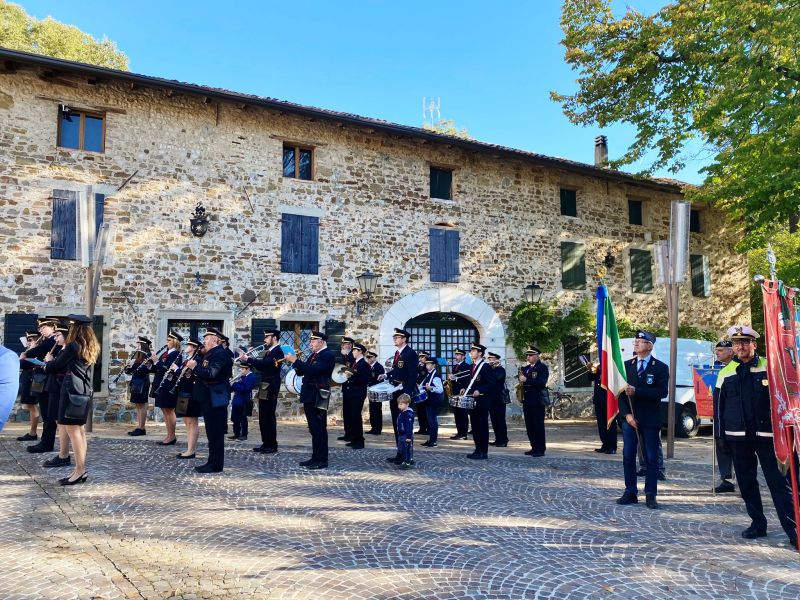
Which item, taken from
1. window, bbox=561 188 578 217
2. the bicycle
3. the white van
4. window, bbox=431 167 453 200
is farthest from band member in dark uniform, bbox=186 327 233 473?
window, bbox=561 188 578 217

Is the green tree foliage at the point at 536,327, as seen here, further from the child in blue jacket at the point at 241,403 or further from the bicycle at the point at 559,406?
the child in blue jacket at the point at 241,403

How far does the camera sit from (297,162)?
14664mm

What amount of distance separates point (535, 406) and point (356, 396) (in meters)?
2.88

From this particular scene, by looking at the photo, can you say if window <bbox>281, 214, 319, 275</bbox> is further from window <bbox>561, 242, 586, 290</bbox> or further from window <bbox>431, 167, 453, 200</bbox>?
window <bbox>561, 242, 586, 290</bbox>

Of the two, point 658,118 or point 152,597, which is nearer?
point 152,597

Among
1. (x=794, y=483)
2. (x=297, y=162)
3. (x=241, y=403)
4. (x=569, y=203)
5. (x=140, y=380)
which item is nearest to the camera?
(x=794, y=483)

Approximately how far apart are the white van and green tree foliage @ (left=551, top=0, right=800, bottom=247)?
10.6ft

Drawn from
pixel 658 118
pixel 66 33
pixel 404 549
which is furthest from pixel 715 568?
pixel 66 33

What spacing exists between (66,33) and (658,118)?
20321mm

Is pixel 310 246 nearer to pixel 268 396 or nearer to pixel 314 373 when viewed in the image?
pixel 268 396

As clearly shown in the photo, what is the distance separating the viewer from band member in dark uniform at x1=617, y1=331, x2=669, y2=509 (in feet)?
20.2

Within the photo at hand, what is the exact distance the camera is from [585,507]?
6012mm

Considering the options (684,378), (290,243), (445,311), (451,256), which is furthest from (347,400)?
(684,378)

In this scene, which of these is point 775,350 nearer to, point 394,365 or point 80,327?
point 394,365
